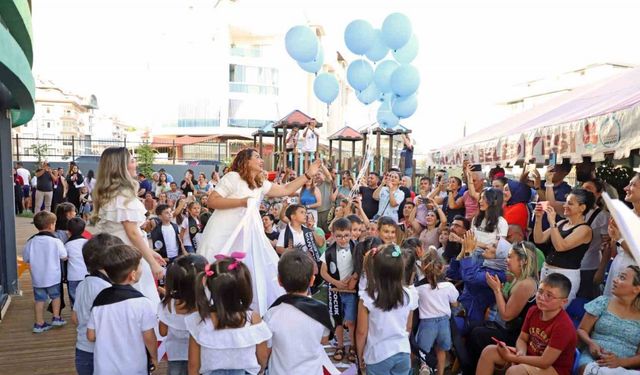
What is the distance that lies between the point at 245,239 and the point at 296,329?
1077 millimetres

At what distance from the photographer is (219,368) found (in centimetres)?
245

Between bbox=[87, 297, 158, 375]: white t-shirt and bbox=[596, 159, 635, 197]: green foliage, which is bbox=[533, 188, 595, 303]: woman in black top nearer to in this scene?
bbox=[596, 159, 635, 197]: green foliage

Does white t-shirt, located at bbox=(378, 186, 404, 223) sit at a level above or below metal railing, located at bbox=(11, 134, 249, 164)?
below

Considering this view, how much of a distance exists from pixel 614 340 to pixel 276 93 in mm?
36282

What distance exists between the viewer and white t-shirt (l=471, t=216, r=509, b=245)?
4.54 metres

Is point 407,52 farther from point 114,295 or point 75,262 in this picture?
point 114,295

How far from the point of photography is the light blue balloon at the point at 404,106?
11102mm

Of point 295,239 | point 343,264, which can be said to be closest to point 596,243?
point 343,264

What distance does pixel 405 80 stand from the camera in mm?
10328

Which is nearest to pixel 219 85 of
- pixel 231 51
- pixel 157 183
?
pixel 231 51

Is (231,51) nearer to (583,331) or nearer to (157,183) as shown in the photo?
(157,183)

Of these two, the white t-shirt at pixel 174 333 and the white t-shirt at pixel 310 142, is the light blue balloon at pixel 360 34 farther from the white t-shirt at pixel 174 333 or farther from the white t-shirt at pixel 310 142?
the white t-shirt at pixel 174 333

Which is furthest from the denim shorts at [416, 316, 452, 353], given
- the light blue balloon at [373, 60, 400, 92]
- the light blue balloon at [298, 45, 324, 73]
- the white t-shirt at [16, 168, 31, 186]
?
the white t-shirt at [16, 168, 31, 186]

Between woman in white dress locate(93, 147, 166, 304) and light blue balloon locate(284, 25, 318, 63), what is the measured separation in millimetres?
8053
